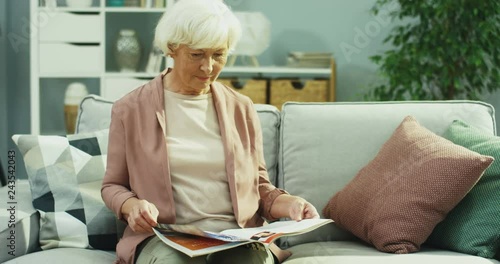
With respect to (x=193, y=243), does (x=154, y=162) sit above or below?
above

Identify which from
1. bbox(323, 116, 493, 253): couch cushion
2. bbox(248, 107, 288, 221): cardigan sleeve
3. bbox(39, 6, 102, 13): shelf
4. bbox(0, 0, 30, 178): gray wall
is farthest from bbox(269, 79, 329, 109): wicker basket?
bbox(248, 107, 288, 221): cardigan sleeve

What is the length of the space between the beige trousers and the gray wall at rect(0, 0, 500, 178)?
302 cm

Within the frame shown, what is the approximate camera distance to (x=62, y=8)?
4367 millimetres

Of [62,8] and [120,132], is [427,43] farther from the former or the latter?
[120,132]

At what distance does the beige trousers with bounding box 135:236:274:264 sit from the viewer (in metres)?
1.77

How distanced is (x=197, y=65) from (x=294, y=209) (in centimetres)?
43

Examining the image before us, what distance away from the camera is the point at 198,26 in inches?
75.2

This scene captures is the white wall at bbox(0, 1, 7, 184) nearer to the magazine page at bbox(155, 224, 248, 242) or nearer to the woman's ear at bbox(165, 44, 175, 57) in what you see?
the woman's ear at bbox(165, 44, 175, 57)

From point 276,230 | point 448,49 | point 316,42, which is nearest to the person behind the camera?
point 276,230

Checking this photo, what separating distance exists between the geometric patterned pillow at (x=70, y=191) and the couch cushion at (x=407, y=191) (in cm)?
66

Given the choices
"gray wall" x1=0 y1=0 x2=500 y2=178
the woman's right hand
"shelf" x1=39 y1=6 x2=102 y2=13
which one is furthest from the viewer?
"gray wall" x1=0 y1=0 x2=500 y2=178

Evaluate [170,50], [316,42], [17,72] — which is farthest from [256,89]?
[170,50]

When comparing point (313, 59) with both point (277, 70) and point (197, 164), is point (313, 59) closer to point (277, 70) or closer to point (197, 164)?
point (277, 70)

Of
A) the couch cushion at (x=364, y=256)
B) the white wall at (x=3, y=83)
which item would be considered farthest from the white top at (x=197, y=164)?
the white wall at (x=3, y=83)
